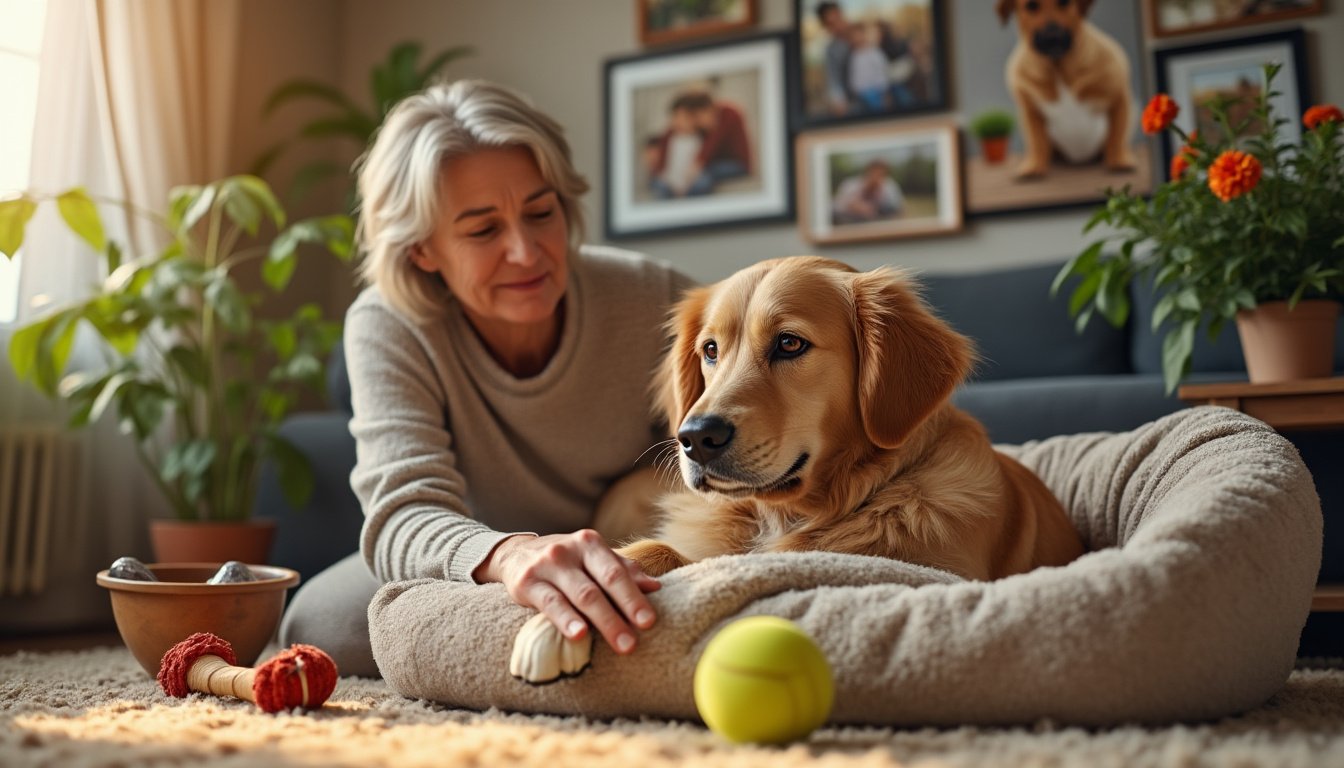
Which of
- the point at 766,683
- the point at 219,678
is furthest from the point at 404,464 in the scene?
the point at 766,683

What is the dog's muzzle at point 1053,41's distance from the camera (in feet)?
12.2

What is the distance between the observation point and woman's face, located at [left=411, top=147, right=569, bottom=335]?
1993 millimetres

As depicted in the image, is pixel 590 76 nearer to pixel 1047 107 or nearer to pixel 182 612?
pixel 1047 107

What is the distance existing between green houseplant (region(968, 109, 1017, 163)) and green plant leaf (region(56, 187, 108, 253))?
285 cm

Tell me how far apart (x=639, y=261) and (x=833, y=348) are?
0.88m

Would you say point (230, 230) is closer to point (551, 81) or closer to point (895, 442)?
point (551, 81)

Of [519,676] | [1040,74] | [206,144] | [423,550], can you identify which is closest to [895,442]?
[519,676]

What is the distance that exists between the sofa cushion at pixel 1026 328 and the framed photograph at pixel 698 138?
115cm

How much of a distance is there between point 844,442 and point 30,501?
2.69 m

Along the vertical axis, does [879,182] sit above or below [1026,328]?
above

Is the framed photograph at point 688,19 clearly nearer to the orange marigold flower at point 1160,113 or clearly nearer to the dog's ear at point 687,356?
the orange marigold flower at point 1160,113

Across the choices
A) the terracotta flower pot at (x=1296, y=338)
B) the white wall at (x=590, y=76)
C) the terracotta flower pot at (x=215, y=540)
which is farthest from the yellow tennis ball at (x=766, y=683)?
the white wall at (x=590, y=76)

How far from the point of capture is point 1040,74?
377 centimetres

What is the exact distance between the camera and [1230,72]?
3570 millimetres
